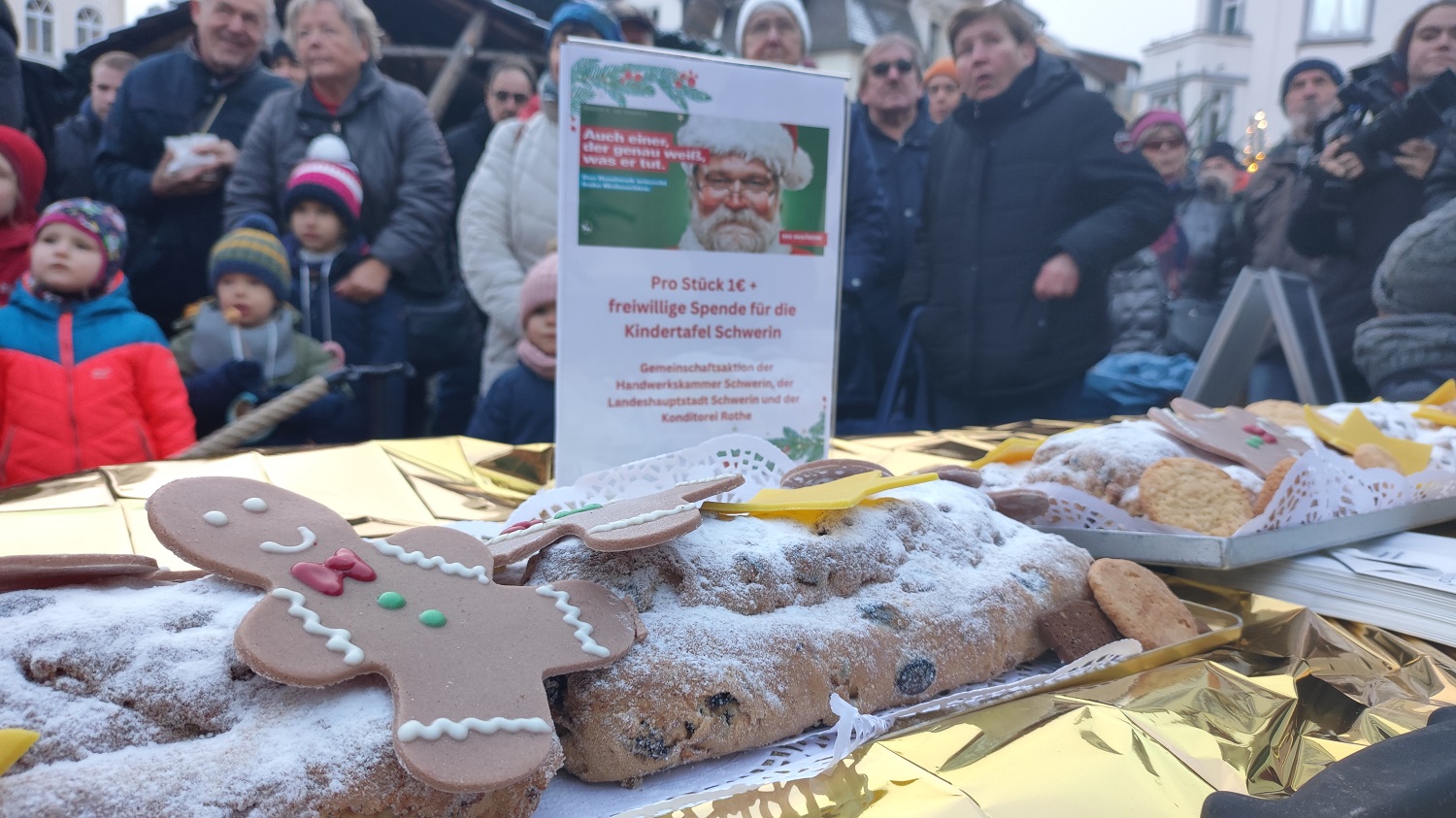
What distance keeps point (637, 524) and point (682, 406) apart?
0.83 meters

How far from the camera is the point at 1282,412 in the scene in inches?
88.0

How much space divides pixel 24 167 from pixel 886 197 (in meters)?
3.12

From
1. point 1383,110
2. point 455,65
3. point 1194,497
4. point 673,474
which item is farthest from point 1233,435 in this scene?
point 455,65

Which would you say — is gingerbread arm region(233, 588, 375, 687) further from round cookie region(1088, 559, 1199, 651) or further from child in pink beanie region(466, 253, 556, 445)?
child in pink beanie region(466, 253, 556, 445)

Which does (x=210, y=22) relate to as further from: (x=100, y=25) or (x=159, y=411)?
(x=159, y=411)

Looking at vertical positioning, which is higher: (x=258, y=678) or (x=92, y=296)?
(x=92, y=296)

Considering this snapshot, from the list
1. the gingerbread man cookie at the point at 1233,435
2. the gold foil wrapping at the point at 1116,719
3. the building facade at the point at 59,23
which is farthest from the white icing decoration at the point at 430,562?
the building facade at the point at 59,23

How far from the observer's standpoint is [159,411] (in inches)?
92.0

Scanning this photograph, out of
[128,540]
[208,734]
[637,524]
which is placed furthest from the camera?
[128,540]

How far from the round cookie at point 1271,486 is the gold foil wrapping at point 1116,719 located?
139mm

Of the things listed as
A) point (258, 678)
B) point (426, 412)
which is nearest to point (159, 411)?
point (426, 412)

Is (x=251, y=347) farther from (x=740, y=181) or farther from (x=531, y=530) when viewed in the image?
(x=531, y=530)

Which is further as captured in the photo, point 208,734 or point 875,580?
point 875,580

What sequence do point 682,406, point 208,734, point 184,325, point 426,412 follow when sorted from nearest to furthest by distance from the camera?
point 208,734 → point 682,406 → point 184,325 → point 426,412
